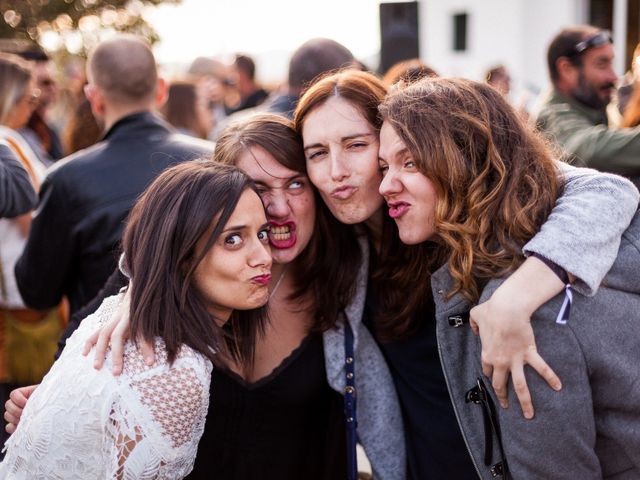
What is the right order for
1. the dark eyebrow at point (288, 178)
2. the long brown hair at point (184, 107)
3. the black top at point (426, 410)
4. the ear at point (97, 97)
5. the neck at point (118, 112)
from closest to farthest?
the black top at point (426, 410) → the dark eyebrow at point (288, 178) → the neck at point (118, 112) → the ear at point (97, 97) → the long brown hair at point (184, 107)

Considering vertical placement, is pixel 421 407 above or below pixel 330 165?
below

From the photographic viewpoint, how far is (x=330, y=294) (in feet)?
8.74

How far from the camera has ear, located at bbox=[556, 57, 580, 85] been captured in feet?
15.3

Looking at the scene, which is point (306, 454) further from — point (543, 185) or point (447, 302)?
point (543, 185)

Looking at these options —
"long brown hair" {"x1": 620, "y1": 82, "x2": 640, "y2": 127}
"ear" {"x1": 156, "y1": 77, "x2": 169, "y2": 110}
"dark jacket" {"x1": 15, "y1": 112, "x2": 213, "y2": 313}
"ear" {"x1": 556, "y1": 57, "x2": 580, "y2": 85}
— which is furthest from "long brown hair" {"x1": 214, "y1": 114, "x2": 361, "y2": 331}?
"ear" {"x1": 556, "y1": 57, "x2": 580, "y2": 85}

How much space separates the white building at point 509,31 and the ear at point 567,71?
10.4 metres

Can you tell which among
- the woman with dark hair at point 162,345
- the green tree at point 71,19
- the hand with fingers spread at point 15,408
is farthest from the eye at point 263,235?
the green tree at point 71,19

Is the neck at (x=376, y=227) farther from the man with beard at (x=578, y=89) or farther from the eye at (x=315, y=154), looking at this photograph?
the man with beard at (x=578, y=89)

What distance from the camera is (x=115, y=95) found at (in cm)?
362

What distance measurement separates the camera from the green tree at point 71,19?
13.4 meters

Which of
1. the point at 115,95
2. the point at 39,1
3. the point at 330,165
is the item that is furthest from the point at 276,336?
the point at 39,1

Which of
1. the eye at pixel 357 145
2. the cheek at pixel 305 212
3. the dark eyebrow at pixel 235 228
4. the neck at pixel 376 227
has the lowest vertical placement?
the neck at pixel 376 227

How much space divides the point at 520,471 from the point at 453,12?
21564 mm

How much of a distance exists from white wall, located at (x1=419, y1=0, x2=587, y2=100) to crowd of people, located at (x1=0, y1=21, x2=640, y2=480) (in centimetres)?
1473
